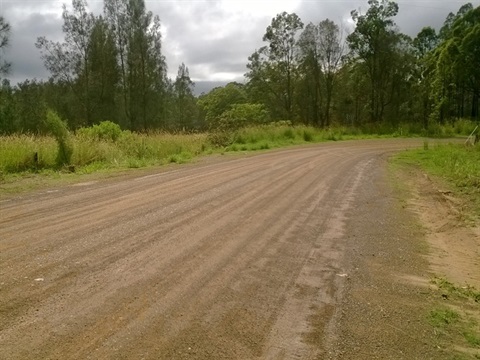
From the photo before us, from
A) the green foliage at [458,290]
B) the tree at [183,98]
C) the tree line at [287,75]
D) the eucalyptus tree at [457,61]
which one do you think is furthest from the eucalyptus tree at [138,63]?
the green foliage at [458,290]

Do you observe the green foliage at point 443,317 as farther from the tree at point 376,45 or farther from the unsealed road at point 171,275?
the tree at point 376,45

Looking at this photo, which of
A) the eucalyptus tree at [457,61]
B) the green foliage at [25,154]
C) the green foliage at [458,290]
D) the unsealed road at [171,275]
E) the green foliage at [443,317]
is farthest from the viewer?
the eucalyptus tree at [457,61]

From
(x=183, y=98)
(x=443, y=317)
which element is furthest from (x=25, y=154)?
(x=183, y=98)

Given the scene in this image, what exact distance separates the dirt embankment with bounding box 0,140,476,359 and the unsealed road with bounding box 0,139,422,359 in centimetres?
2

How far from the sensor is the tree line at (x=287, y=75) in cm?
3672

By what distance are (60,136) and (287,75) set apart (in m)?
31.7

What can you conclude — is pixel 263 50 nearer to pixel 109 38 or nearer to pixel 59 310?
pixel 109 38

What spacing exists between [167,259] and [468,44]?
39313mm

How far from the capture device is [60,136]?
15234mm

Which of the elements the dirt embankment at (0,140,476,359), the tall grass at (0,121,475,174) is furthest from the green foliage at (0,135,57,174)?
the dirt embankment at (0,140,476,359)

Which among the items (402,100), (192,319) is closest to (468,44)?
(402,100)

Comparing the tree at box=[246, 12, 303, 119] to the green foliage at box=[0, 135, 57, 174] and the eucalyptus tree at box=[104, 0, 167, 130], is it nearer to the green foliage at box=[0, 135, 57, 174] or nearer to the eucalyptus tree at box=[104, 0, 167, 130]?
the eucalyptus tree at box=[104, 0, 167, 130]

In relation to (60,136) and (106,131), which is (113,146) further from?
(106,131)

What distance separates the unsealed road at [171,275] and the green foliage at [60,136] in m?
6.35
